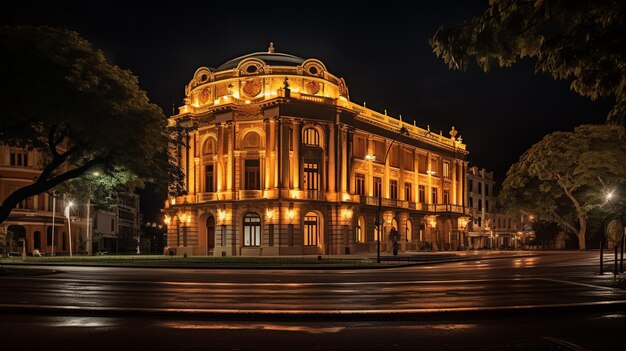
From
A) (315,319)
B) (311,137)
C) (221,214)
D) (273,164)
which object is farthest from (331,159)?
(315,319)

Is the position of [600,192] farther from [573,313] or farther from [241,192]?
[573,313]

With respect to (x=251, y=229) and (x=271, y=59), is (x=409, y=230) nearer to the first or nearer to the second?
(x=251, y=229)

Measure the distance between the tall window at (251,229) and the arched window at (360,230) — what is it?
39.0 ft

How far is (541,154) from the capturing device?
7069cm

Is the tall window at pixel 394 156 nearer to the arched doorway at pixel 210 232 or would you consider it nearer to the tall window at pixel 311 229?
the tall window at pixel 311 229

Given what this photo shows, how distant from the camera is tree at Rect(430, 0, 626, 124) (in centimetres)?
844

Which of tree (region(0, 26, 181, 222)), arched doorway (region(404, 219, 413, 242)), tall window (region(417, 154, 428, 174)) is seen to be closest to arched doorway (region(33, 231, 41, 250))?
arched doorway (region(404, 219, 413, 242))

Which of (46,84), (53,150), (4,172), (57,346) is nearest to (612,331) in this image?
(57,346)

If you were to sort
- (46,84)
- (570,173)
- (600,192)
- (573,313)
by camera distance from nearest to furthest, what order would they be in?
1. (573,313)
2. (46,84)
3. (600,192)
4. (570,173)

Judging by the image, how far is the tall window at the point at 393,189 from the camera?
7344 centimetres

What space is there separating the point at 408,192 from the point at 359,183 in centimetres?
1203

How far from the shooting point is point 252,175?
199 feet

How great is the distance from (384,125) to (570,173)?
20.9 meters

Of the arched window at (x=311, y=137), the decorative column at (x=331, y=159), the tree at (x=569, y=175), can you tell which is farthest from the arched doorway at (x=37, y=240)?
the tree at (x=569, y=175)
